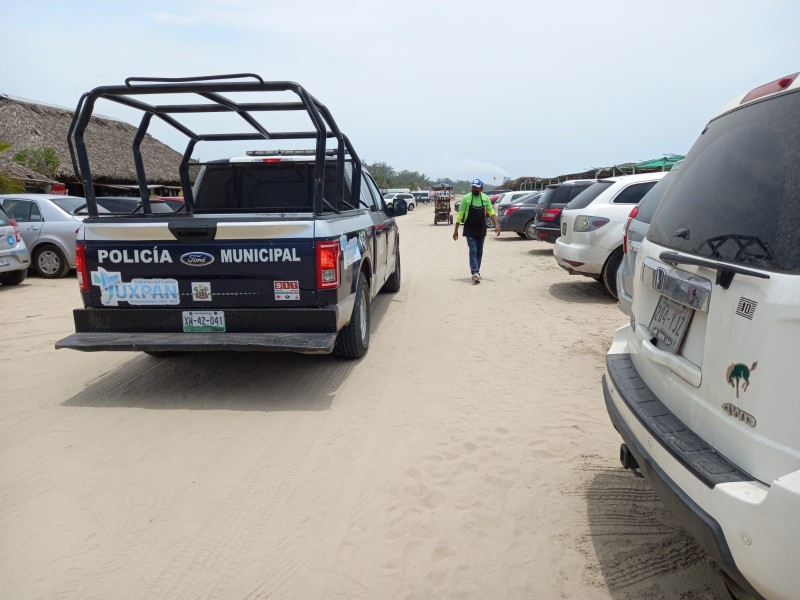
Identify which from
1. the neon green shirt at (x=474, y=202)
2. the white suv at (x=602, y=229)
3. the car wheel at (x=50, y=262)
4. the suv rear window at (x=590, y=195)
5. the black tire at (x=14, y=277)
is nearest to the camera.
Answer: the white suv at (x=602, y=229)

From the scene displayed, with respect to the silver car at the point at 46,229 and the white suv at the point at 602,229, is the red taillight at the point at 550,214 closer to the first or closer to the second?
the white suv at the point at 602,229

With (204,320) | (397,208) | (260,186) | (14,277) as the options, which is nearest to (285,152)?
(260,186)

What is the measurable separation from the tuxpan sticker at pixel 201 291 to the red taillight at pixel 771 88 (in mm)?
3679

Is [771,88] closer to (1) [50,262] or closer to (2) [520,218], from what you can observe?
(1) [50,262]

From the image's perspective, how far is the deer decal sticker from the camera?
1850 mm

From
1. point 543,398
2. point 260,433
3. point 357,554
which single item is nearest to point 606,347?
point 543,398

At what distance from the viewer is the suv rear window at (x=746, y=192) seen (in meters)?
1.86

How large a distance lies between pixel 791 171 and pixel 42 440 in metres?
4.50

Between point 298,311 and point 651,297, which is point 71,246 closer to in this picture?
point 298,311

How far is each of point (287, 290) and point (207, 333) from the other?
73cm

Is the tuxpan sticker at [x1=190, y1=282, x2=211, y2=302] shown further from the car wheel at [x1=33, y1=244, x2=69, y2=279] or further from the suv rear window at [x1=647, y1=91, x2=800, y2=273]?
the car wheel at [x1=33, y1=244, x2=69, y2=279]

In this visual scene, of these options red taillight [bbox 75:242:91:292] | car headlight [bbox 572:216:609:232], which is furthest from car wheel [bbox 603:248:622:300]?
red taillight [bbox 75:242:91:292]

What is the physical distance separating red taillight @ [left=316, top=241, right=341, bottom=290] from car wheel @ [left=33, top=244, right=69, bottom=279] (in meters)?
8.74

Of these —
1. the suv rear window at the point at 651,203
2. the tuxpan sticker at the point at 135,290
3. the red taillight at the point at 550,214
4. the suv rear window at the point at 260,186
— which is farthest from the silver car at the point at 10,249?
the red taillight at the point at 550,214
